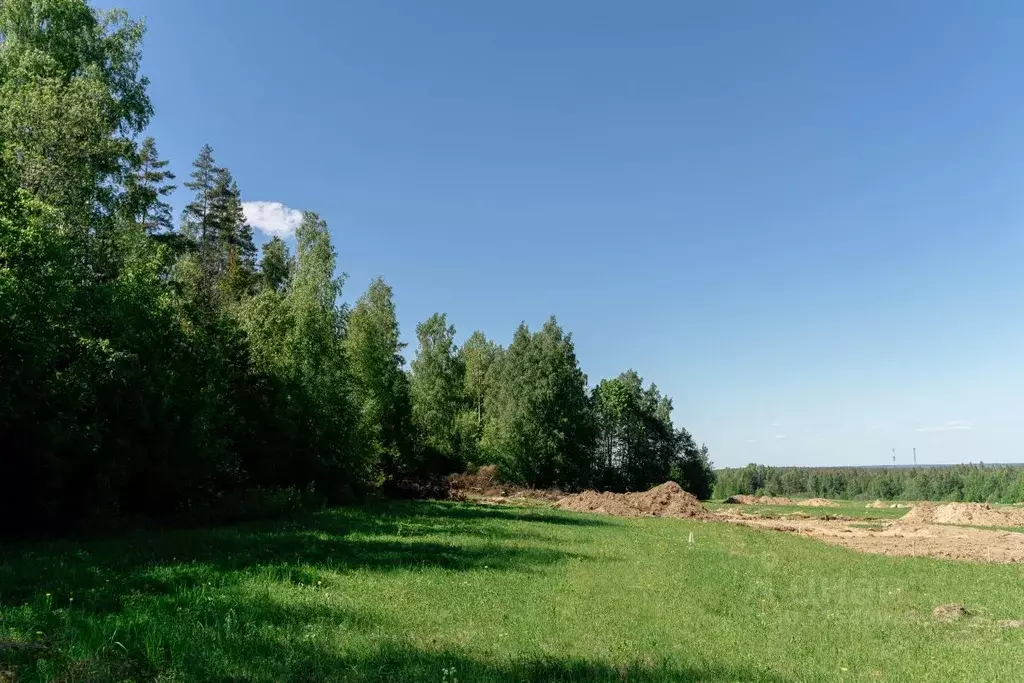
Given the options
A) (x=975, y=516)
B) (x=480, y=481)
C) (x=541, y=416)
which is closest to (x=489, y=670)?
(x=480, y=481)

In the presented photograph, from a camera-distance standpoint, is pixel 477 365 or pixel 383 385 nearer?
pixel 383 385

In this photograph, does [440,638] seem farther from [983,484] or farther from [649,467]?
[983,484]

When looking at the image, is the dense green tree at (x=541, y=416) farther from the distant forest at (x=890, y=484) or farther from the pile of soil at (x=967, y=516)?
the distant forest at (x=890, y=484)

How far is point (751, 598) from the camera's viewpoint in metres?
13.9

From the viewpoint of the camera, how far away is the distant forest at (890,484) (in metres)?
108

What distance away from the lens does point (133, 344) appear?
19.6m

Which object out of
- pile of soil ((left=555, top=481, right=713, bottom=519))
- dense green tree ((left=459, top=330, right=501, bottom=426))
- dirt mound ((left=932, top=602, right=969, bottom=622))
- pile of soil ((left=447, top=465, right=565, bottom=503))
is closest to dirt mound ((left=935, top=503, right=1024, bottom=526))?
pile of soil ((left=555, top=481, right=713, bottom=519))

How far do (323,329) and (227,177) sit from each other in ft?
93.2

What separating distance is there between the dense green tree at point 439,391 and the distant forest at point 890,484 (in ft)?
260

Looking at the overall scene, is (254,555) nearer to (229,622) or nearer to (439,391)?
(229,622)

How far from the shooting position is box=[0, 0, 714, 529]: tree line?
16297mm

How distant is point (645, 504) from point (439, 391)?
29.2 m

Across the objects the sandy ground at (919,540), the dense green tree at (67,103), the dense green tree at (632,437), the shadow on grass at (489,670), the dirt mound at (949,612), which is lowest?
the sandy ground at (919,540)

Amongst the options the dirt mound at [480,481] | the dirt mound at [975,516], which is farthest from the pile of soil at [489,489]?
the dirt mound at [975,516]
